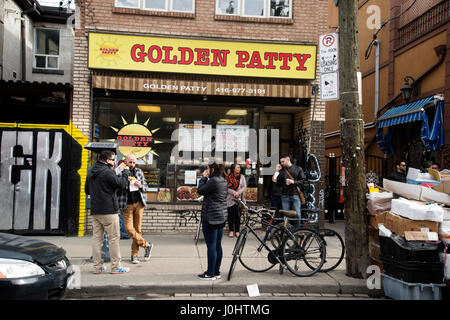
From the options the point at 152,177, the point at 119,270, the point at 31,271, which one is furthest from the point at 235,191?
the point at 31,271

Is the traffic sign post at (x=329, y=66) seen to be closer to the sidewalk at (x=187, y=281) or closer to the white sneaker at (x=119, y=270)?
the sidewalk at (x=187, y=281)

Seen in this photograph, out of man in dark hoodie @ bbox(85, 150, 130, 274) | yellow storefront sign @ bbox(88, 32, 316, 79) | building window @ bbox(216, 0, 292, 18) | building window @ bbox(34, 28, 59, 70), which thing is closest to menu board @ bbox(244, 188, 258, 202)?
yellow storefront sign @ bbox(88, 32, 316, 79)

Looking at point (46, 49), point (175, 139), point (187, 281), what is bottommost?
point (187, 281)

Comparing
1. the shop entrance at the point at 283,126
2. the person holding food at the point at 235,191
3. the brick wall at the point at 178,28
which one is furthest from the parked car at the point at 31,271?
the shop entrance at the point at 283,126

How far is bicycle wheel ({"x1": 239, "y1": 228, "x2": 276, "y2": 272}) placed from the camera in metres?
6.32

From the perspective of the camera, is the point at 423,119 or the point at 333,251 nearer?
the point at 333,251

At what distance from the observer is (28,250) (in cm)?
452

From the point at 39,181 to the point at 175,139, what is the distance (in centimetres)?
334

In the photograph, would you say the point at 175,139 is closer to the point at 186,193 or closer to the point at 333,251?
the point at 186,193

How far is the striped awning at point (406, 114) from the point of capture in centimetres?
1055

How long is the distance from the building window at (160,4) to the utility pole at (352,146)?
4453mm

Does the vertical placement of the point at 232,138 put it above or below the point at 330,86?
below

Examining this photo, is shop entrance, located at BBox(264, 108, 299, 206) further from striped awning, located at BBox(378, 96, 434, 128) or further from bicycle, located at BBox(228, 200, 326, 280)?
bicycle, located at BBox(228, 200, 326, 280)
